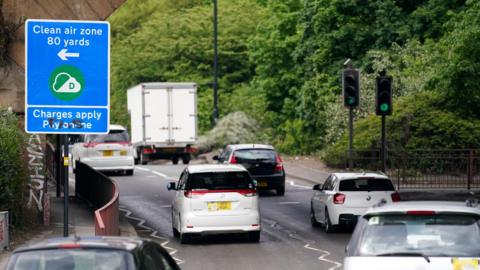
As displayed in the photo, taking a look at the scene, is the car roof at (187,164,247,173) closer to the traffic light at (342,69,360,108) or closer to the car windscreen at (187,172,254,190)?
the car windscreen at (187,172,254,190)

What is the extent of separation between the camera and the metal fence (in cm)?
Result: 3441

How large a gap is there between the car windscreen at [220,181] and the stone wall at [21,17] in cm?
518

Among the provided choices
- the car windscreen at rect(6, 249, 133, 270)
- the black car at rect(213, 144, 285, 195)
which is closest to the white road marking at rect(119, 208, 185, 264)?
the black car at rect(213, 144, 285, 195)

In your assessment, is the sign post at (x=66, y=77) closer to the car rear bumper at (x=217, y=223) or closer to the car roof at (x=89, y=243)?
the car roof at (x=89, y=243)

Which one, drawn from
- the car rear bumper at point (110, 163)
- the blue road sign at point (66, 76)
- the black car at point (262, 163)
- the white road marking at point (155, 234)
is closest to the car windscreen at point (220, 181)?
the white road marking at point (155, 234)

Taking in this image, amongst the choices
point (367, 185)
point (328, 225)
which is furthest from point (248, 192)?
point (367, 185)

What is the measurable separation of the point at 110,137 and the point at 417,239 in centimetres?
3245

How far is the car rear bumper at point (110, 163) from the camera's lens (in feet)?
138

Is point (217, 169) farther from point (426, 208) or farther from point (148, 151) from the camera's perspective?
point (148, 151)

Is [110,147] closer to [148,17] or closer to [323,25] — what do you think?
[323,25]

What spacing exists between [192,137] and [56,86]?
132 feet

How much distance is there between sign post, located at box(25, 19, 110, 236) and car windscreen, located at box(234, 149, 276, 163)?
1970cm

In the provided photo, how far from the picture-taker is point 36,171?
2583cm

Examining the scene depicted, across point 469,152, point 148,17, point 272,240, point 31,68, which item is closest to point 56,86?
point 31,68
